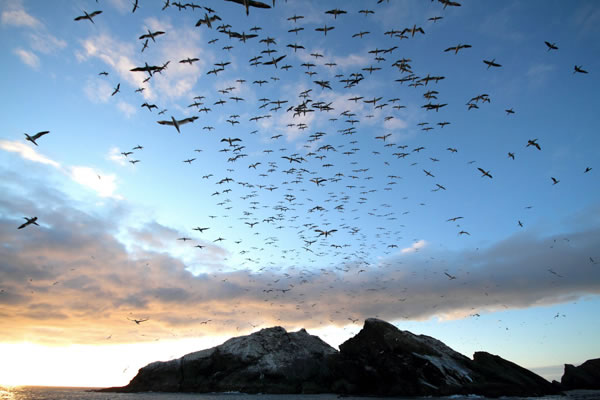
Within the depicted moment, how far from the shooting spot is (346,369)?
81312 millimetres

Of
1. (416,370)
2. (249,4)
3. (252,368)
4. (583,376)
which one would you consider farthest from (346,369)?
(249,4)

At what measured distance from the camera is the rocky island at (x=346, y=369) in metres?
68.6

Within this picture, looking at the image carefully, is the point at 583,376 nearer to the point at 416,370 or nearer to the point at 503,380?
the point at 503,380

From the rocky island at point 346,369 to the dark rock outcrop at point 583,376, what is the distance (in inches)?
781

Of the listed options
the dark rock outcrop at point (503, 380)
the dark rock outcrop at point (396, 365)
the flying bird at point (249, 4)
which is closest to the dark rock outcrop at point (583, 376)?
the dark rock outcrop at point (503, 380)

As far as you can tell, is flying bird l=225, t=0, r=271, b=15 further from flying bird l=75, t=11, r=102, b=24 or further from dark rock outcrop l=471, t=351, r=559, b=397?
dark rock outcrop l=471, t=351, r=559, b=397

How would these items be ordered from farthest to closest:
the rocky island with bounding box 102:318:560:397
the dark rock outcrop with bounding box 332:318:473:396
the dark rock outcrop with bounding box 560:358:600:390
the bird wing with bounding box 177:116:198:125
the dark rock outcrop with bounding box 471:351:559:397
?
the dark rock outcrop with bounding box 560:358:600:390 < the rocky island with bounding box 102:318:560:397 < the dark rock outcrop with bounding box 471:351:559:397 < the dark rock outcrop with bounding box 332:318:473:396 < the bird wing with bounding box 177:116:198:125

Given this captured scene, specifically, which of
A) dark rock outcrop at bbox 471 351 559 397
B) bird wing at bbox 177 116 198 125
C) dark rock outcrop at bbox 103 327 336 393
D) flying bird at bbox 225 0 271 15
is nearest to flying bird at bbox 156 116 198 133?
bird wing at bbox 177 116 198 125

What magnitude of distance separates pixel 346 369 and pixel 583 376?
71856 mm

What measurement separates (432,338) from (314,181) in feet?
232

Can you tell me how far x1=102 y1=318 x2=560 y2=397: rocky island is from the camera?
68.6m

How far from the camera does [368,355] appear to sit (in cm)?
7475

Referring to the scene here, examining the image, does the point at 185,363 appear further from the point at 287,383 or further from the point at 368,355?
the point at 368,355

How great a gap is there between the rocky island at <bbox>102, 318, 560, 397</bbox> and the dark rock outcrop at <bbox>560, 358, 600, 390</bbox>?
1983cm
